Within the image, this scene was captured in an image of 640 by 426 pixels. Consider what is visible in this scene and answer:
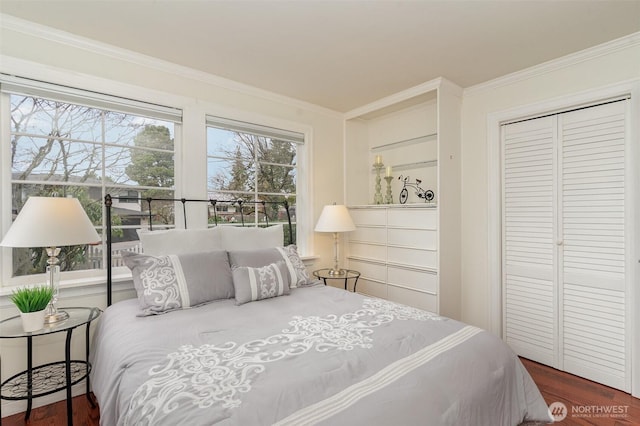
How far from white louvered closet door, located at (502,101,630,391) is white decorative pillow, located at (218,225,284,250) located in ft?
6.92

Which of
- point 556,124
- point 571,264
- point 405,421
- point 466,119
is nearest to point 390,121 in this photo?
point 466,119

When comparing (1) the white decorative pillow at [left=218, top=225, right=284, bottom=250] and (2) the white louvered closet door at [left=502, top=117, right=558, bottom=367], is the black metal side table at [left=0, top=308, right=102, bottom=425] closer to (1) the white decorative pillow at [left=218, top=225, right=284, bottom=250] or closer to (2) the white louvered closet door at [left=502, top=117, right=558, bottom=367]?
(1) the white decorative pillow at [left=218, top=225, right=284, bottom=250]

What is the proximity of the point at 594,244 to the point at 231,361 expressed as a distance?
2720mm

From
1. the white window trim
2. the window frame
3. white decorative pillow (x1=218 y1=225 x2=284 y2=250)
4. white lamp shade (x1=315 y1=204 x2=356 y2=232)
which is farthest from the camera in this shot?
the window frame

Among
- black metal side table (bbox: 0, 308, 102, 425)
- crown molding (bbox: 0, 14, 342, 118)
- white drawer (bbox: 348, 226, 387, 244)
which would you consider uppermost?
crown molding (bbox: 0, 14, 342, 118)

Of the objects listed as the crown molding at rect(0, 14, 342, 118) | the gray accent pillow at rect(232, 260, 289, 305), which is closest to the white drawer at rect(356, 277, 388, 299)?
the gray accent pillow at rect(232, 260, 289, 305)

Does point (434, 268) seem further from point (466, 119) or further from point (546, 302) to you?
point (466, 119)

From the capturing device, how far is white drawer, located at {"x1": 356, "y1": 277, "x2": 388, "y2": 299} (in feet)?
11.2

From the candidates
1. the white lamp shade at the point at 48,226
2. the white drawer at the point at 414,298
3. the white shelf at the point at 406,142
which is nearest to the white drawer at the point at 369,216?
the white drawer at the point at 414,298

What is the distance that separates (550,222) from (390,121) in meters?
1.94

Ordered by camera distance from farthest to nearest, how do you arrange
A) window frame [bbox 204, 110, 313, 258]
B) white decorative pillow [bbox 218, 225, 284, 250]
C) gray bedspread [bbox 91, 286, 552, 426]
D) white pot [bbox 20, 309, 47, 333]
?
1. window frame [bbox 204, 110, 313, 258]
2. white decorative pillow [bbox 218, 225, 284, 250]
3. white pot [bbox 20, 309, 47, 333]
4. gray bedspread [bbox 91, 286, 552, 426]

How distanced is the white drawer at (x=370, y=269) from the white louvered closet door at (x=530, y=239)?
1.13 metres

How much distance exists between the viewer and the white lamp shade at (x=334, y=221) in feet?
10.6

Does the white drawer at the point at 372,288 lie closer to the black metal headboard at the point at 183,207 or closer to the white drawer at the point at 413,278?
the white drawer at the point at 413,278
